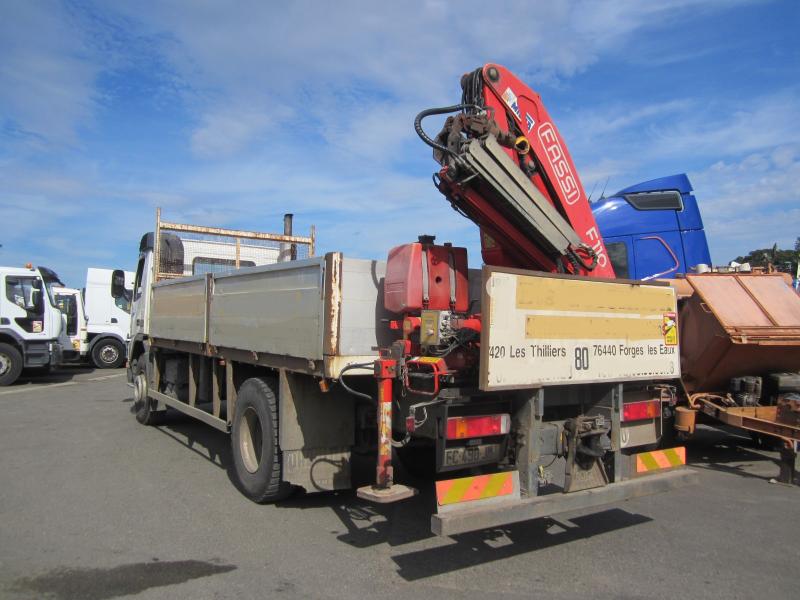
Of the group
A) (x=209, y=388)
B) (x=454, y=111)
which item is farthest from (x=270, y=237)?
(x=454, y=111)

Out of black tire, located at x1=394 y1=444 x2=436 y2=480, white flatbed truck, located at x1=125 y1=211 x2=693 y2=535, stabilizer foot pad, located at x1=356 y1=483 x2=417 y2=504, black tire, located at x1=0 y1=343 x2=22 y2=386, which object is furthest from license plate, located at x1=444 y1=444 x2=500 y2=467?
black tire, located at x1=0 y1=343 x2=22 y2=386

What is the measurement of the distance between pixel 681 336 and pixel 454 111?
4.03 metres

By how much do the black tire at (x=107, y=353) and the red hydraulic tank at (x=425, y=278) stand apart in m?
19.5

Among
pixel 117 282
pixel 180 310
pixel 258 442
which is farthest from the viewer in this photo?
pixel 117 282

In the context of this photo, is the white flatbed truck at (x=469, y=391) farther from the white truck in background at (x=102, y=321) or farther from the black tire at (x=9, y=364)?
the white truck in background at (x=102, y=321)

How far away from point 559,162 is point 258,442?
3863mm

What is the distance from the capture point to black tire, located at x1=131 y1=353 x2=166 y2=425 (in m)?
9.66

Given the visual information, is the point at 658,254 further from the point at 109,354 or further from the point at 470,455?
the point at 109,354

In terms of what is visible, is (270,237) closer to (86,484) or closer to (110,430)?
(110,430)

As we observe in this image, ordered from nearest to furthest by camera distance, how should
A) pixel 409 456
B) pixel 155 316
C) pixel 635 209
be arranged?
1. pixel 409 456
2. pixel 635 209
3. pixel 155 316

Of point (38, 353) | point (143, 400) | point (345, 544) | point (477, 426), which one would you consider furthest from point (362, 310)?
point (38, 353)

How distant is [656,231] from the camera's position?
8438 millimetres

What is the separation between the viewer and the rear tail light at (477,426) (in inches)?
159

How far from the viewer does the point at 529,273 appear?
408 cm
